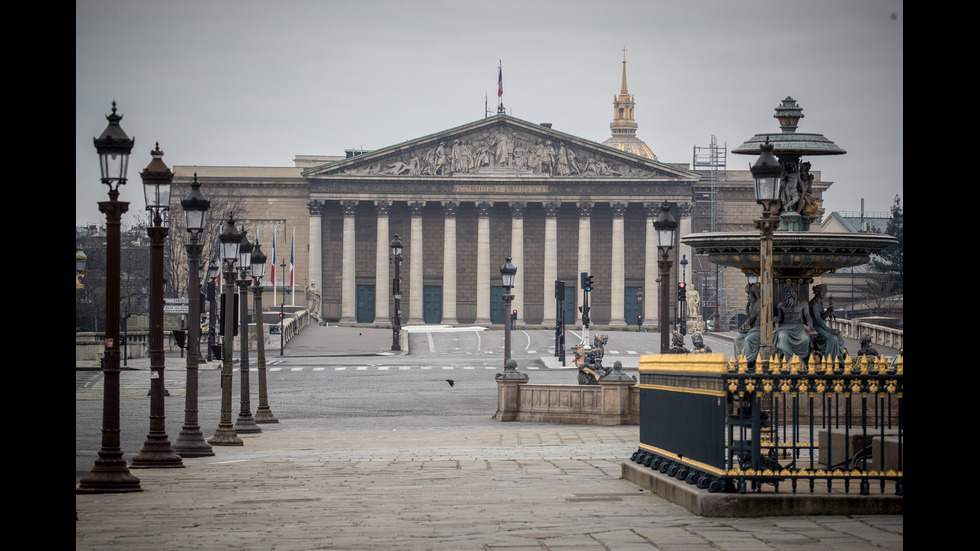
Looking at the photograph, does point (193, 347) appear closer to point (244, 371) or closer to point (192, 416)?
point (192, 416)

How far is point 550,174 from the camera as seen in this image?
347ft

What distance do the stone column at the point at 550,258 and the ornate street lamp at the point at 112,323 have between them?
287ft

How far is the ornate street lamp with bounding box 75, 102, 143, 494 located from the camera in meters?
16.3

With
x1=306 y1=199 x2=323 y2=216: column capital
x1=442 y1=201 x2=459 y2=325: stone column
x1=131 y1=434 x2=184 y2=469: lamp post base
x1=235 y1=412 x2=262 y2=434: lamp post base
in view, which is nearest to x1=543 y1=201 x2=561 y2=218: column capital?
x1=442 y1=201 x2=459 y2=325: stone column

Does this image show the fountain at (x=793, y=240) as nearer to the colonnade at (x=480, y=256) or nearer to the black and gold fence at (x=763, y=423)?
the black and gold fence at (x=763, y=423)

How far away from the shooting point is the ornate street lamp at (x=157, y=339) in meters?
19.5

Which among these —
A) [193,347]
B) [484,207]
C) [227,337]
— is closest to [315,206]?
[484,207]

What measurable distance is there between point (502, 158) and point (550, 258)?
27.5 ft

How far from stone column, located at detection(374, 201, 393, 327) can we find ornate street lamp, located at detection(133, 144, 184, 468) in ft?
270

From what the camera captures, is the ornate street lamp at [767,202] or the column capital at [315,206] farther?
the column capital at [315,206]

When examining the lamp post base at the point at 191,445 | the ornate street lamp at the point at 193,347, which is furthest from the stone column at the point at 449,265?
the lamp post base at the point at 191,445

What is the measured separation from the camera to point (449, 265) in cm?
10531
